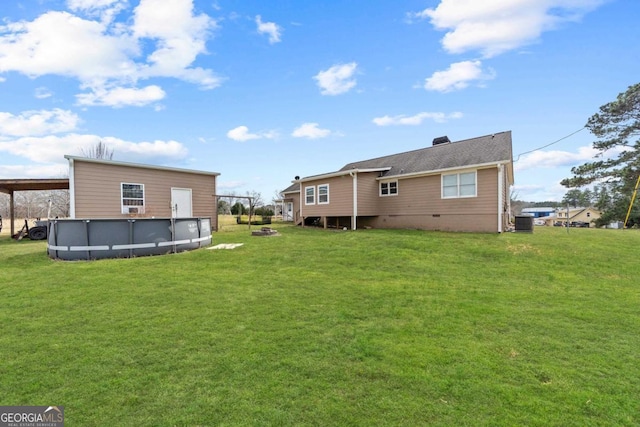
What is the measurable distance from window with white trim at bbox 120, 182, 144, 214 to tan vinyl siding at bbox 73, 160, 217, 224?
0.15 metres

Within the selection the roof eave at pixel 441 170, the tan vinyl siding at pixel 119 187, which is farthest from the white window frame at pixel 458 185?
the tan vinyl siding at pixel 119 187

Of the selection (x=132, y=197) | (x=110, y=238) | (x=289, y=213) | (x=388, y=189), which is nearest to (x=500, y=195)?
(x=388, y=189)

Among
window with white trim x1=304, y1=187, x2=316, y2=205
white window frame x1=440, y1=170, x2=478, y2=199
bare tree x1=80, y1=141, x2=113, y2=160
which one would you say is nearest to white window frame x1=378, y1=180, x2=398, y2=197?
white window frame x1=440, y1=170, x2=478, y2=199

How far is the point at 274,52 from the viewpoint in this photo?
13.9 meters

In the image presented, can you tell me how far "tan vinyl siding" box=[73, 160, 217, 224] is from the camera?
1298 cm

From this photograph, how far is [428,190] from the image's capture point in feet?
50.1

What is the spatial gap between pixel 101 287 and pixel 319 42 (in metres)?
12.4

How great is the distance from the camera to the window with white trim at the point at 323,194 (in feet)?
59.0

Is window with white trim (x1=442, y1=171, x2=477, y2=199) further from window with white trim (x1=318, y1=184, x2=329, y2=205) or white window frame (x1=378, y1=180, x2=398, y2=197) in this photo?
window with white trim (x1=318, y1=184, x2=329, y2=205)

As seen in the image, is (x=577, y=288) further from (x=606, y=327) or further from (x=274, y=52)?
(x=274, y=52)

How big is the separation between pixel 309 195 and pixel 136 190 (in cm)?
938

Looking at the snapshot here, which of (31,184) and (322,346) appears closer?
(322,346)

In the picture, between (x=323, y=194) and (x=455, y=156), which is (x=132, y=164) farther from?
(x=455, y=156)

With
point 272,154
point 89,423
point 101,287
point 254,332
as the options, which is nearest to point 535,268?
point 254,332
